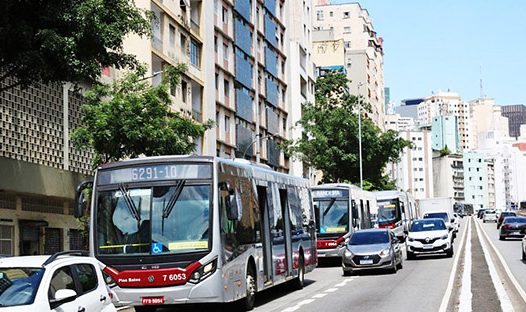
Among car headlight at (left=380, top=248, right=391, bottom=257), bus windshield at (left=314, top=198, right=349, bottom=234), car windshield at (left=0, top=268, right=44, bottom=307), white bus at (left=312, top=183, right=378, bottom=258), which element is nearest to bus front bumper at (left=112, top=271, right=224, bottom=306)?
car windshield at (left=0, top=268, right=44, bottom=307)

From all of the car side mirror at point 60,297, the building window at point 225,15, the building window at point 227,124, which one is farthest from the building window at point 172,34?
the car side mirror at point 60,297

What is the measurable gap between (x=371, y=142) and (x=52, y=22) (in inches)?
2111

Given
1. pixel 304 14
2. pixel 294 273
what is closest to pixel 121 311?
pixel 294 273

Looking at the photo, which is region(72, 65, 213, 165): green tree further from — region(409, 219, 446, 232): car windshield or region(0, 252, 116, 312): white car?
region(0, 252, 116, 312): white car

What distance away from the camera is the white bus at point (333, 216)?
35344 mm

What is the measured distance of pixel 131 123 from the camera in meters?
28.5

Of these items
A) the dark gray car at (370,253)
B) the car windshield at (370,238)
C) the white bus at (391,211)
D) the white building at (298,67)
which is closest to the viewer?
the dark gray car at (370,253)

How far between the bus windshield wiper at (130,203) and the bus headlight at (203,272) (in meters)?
1.47

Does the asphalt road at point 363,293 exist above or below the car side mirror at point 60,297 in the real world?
below

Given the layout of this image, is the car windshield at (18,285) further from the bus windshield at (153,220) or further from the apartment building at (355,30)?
the apartment building at (355,30)

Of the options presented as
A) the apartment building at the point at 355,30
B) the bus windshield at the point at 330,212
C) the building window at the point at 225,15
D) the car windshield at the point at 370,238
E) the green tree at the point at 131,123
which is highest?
the apartment building at the point at 355,30

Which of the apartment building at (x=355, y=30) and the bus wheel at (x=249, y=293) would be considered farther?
the apartment building at (x=355, y=30)

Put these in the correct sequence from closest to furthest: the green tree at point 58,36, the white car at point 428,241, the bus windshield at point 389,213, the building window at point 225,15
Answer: the green tree at point 58,36 → the white car at point 428,241 → the bus windshield at point 389,213 → the building window at point 225,15

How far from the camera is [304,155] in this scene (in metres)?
67.8
